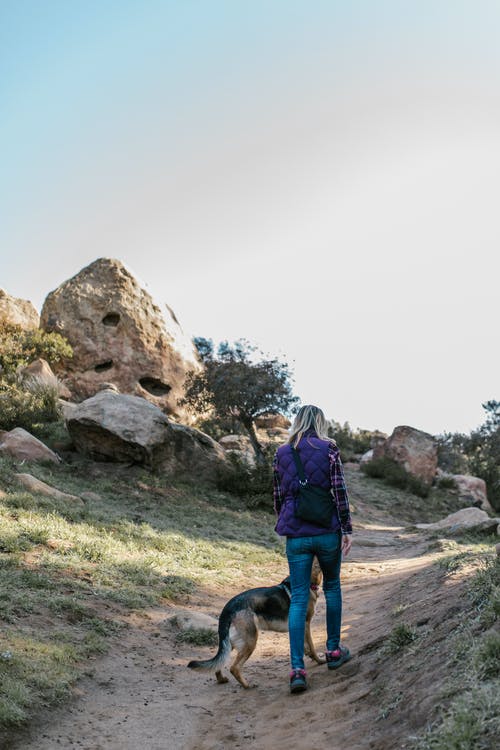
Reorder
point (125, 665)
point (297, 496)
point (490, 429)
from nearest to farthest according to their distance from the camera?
1. point (297, 496)
2. point (125, 665)
3. point (490, 429)

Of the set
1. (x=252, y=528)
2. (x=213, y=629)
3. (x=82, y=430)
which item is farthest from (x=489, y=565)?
(x=82, y=430)

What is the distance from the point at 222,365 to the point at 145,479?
588cm

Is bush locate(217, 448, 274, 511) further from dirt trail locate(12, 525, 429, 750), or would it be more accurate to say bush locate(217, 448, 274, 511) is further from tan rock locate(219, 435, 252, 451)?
dirt trail locate(12, 525, 429, 750)

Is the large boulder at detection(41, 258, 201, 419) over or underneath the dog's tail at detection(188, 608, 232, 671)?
over

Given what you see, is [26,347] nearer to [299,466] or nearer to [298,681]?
[299,466]

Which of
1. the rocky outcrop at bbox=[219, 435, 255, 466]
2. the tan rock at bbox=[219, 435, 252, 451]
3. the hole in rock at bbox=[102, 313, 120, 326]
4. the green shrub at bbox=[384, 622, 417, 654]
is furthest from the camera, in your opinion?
the hole in rock at bbox=[102, 313, 120, 326]

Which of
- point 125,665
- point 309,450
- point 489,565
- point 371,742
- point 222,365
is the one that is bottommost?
point 125,665

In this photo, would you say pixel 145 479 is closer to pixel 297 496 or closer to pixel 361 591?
pixel 361 591

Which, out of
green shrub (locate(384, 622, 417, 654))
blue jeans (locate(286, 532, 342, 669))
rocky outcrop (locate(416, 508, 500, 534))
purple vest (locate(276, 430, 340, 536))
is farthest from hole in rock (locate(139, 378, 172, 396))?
green shrub (locate(384, 622, 417, 654))

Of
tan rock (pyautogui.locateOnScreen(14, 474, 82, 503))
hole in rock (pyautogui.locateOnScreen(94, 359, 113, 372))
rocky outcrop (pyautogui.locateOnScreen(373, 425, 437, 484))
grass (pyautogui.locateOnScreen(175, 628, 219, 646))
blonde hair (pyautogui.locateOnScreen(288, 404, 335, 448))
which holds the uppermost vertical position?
hole in rock (pyautogui.locateOnScreen(94, 359, 113, 372))

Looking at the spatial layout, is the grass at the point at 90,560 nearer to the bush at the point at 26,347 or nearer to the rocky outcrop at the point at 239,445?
the rocky outcrop at the point at 239,445

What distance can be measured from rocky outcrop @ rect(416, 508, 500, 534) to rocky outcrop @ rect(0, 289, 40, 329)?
16324 millimetres

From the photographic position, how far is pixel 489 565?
220 inches

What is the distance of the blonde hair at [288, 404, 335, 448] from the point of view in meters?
5.22
